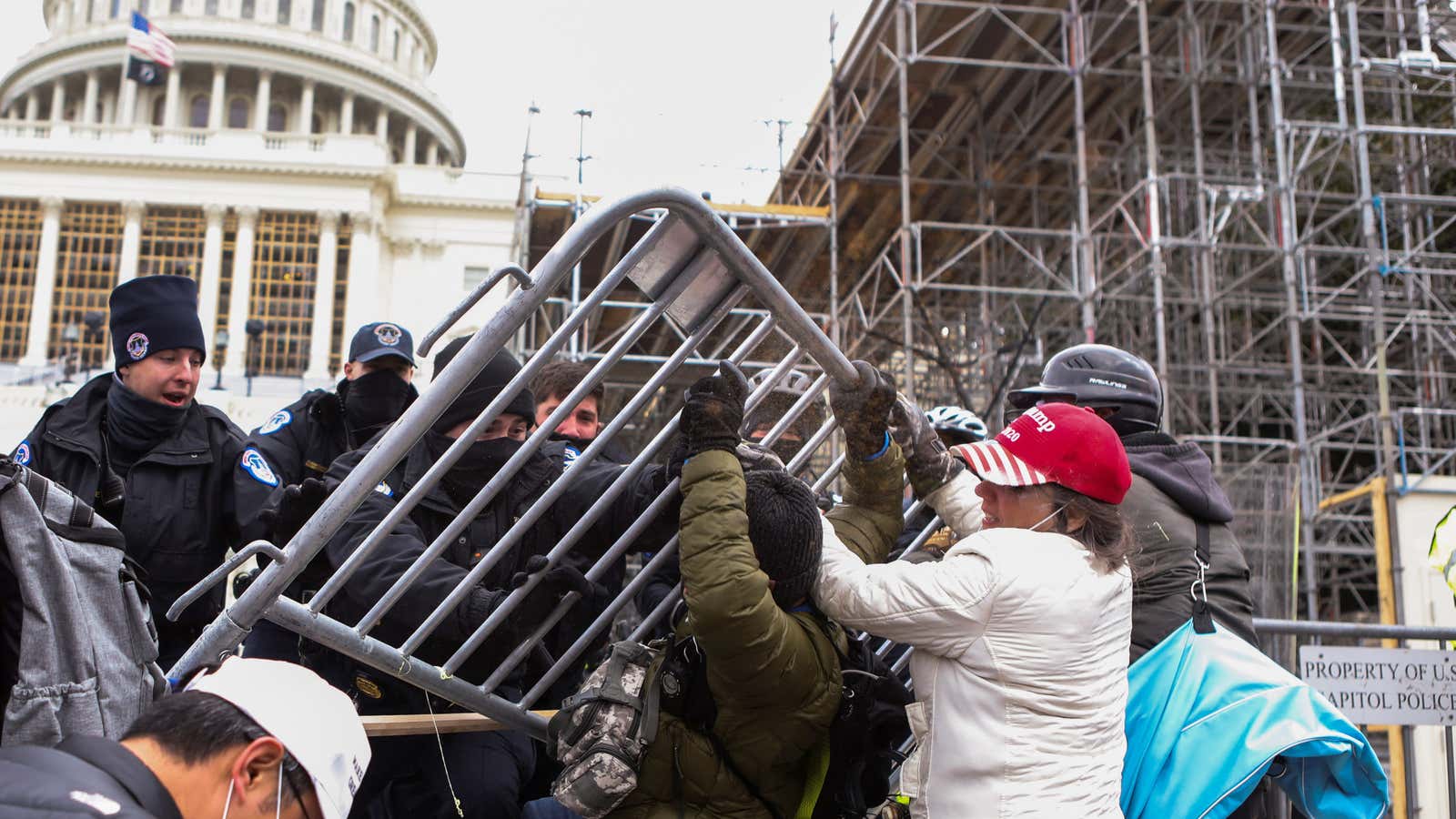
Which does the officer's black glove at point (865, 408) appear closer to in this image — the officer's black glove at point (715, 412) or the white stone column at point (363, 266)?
the officer's black glove at point (715, 412)

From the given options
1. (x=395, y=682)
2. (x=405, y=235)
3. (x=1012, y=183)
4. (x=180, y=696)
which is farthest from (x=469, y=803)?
(x=405, y=235)

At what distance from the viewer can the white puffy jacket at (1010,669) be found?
7.70 feet

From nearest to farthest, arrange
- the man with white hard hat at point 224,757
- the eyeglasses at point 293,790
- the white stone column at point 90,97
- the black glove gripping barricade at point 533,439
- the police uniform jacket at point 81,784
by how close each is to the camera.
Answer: the police uniform jacket at point 81,784
the man with white hard hat at point 224,757
the eyeglasses at point 293,790
the black glove gripping barricade at point 533,439
the white stone column at point 90,97

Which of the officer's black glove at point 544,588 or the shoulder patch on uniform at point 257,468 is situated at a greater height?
the shoulder patch on uniform at point 257,468

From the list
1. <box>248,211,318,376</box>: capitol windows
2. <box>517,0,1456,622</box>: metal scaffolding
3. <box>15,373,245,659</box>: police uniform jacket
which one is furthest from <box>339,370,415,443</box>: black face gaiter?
<box>248,211,318,376</box>: capitol windows

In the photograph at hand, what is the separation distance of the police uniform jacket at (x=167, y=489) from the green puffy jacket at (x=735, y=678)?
1.72m

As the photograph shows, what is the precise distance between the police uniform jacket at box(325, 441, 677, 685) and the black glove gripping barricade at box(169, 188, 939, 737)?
0.17ft

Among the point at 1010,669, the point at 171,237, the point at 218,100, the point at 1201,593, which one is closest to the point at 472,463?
the point at 1010,669

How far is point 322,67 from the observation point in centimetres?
6625

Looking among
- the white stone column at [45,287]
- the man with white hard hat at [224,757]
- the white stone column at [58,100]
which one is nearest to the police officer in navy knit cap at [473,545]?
the man with white hard hat at [224,757]

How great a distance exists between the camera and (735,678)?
2447 millimetres

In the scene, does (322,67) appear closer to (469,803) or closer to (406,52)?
(406,52)

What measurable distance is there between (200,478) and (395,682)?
1.29 metres

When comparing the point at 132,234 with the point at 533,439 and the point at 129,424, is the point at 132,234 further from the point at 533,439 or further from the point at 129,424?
the point at 533,439
